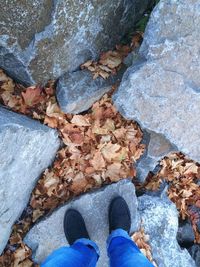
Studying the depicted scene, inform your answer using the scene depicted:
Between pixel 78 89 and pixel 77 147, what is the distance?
605mm

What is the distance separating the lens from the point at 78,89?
3.50 m

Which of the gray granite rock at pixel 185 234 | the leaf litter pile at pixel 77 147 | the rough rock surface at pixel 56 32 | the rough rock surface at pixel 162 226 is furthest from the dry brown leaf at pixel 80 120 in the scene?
the gray granite rock at pixel 185 234

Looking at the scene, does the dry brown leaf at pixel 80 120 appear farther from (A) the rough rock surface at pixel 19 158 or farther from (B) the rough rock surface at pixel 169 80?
(B) the rough rock surface at pixel 169 80

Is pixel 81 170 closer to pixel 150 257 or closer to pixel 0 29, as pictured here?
pixel 150 257

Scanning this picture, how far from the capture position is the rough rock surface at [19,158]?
3.06 m

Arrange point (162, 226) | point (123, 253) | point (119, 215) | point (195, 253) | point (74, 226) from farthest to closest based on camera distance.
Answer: point (195, 253) → point (162, 226) → point (119, 215) → point (74, 226) → point (123, 253)

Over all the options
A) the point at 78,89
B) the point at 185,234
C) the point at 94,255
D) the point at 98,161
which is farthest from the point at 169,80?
the point at 185,234

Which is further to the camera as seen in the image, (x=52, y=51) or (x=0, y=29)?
(x=52, y=51)

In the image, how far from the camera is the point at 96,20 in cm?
323

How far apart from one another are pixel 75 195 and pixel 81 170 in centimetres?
29

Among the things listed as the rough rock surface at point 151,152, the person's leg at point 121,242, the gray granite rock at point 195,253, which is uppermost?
the rough rock surface at point 151,152

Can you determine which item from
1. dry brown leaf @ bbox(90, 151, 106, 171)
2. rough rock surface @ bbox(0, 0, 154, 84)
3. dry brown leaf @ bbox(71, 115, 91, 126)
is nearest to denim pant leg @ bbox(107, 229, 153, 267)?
dry brown leaf @ bbox(90, 151, 106, 171)

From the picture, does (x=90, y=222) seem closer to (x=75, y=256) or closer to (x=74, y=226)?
(x=74, y=226)

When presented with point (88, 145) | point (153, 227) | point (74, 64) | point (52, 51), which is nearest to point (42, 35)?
point (52, 51)
